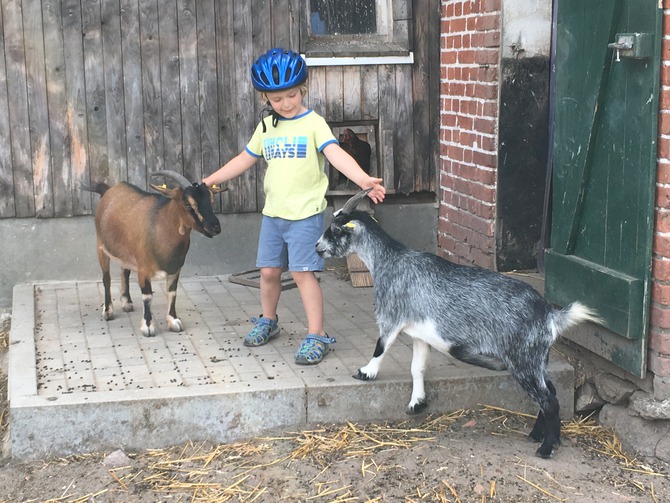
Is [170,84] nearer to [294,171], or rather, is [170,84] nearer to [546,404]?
[294,171]

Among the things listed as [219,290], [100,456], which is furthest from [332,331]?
[100,456]

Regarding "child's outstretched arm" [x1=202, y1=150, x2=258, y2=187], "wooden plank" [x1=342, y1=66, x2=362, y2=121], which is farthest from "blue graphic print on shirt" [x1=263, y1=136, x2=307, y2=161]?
"wooden plank" [x1=342, y1=66, x2=362, y2=121]

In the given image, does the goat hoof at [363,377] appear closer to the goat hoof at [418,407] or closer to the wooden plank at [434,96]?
the goat hoof at [418,407]

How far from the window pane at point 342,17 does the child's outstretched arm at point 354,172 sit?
274 centimetres

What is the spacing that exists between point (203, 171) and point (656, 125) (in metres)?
4.23

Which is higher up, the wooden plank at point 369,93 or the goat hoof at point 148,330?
the wooden plank at point 369,93

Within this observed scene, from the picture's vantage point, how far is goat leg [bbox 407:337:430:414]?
532 cm

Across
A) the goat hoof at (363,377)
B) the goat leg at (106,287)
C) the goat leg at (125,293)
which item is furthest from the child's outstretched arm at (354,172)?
the goat leg at (125,293)

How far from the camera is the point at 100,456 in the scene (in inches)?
199

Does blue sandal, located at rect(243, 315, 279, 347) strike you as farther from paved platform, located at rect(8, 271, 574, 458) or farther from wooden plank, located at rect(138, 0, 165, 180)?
wooden plank, located at rect(138, 0, 165, 180)

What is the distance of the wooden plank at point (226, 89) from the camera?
784 cm

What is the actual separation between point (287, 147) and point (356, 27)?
2849mm

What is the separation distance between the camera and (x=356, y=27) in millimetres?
8250

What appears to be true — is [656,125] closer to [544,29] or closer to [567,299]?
[567,299]
